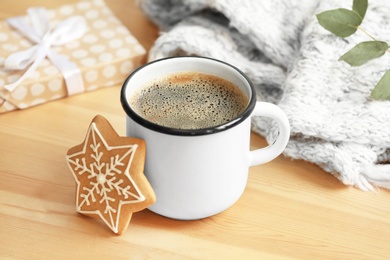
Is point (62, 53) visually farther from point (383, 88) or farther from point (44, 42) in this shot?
point (383, 88)

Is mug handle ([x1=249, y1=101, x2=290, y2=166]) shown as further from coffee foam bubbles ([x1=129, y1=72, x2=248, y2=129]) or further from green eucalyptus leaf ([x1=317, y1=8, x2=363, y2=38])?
green eucalyptus leaf ([x1=317, y1=8, x2=363, y2=38])

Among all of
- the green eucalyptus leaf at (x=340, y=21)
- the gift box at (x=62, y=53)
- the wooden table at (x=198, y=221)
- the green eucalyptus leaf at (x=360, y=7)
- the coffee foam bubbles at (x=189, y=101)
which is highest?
the green eucalyptus leaf at (x=360, y=7)

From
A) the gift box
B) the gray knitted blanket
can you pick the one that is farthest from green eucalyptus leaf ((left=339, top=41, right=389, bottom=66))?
the gift box

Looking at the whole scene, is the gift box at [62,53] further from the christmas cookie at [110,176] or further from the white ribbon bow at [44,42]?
the christmas cookie at [110,176]

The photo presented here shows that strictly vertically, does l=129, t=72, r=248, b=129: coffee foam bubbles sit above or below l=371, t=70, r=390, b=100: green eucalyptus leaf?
above

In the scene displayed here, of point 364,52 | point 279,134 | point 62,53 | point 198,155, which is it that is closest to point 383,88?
point 364,52

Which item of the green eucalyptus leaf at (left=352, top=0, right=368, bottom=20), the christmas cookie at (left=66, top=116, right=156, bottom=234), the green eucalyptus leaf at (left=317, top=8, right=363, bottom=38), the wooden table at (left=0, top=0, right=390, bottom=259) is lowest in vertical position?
the wooden table at (left=0, top=0, right=390, bottom=259)

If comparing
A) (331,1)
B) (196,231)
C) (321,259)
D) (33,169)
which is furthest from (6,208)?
(331,1)

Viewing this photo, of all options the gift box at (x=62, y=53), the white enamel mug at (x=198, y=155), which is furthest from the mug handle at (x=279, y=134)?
the gift box at (x=62, y=53)
